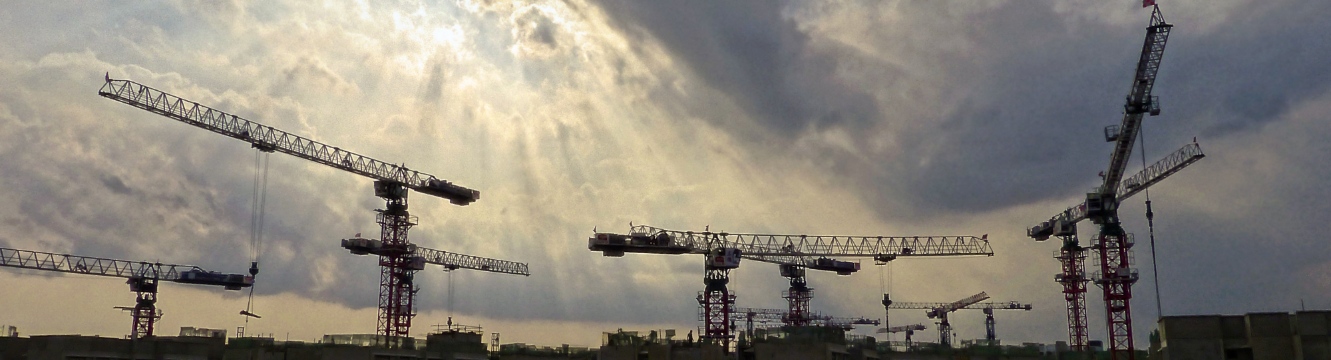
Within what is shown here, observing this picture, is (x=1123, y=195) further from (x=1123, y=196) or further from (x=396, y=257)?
(x=396, y=257)

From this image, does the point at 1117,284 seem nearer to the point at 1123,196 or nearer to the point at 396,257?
the point at 1123,196

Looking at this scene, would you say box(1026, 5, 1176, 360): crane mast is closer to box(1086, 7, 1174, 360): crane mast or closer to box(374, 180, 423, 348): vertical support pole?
box(1086, 7, 1174, 360): crane mast

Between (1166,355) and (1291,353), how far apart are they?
9.67 meters

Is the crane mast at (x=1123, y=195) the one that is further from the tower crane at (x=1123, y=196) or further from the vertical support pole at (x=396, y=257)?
the vertical support pole at (x=396, y=257)

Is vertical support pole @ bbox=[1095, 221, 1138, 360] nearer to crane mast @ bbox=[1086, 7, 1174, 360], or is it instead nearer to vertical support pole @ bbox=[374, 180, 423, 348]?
crane mast @ bbox=[1086, 7, 1174, 360]

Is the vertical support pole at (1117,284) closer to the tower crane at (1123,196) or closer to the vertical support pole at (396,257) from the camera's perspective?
the tower crane at (1123,196)

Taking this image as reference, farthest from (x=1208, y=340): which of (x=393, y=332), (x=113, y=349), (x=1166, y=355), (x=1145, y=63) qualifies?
(x=393, y=332)

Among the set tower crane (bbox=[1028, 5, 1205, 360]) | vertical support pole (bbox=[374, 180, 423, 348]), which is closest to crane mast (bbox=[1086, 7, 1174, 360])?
tower crane (bbox=[1028, 5, 1205, 360])

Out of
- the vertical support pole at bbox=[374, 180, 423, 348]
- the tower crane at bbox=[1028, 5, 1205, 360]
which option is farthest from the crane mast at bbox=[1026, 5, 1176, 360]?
the vertical support pole at bbox=[374, 180, 423, 348]

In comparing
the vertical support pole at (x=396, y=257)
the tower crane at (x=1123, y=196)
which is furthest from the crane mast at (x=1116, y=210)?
the vertical support pole at (x=396, y=257)

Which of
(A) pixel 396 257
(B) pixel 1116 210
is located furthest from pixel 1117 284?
(A) pixel 396 257

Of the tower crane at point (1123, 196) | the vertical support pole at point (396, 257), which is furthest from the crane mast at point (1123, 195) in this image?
the vertical support pole at point (396, 257)

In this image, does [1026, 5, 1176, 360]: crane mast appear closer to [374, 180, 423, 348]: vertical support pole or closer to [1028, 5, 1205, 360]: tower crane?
[1028, 5, 1205, 360]: tower crane

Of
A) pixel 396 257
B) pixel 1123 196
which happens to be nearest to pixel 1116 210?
pixel 1123 196
